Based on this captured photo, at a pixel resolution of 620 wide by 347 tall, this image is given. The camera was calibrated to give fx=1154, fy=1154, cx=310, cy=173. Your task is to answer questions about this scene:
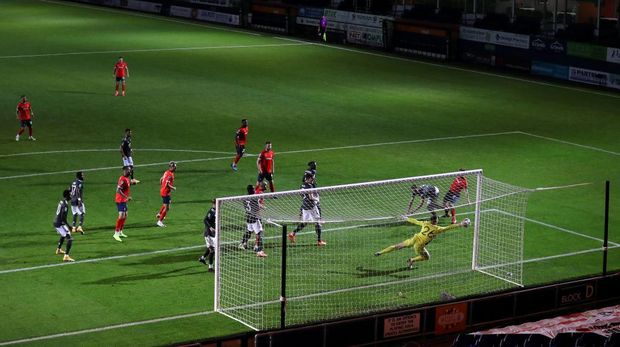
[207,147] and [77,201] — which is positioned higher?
[77,201]

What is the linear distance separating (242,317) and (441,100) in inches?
1094

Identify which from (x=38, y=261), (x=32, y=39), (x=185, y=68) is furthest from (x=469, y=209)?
(x=32, y=39)

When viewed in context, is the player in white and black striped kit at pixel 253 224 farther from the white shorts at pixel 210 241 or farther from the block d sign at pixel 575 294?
the block d sign at pixel 575 294

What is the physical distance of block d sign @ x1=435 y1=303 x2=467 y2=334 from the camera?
72.8 ft

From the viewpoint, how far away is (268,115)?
1822 inches

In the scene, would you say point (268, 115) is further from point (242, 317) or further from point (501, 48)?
point (242, 317)

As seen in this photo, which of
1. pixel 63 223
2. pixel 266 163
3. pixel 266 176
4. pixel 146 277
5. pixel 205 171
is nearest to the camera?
pixel 146 277

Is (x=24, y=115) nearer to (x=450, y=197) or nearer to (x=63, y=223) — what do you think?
(x=63, y=223)

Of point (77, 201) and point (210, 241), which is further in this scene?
point (77, 201)

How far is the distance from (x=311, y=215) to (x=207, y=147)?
42.1 feet

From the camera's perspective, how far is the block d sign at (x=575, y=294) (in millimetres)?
23938

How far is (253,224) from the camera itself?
1054 inches

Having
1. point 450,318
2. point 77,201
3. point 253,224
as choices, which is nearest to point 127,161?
point 77,201

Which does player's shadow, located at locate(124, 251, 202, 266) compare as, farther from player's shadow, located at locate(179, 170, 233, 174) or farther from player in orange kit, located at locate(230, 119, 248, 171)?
player's shadow, located at locate(179, 170, 233, 174)
